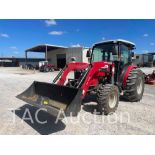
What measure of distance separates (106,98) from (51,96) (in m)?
1.51

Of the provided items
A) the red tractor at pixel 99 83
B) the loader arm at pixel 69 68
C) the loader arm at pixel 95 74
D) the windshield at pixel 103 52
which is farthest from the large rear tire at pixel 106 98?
the windshield at pixel 103 52

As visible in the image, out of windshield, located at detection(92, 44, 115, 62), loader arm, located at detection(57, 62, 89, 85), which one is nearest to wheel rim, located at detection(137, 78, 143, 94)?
windshield, located at detection(92, 44, 115, 62)

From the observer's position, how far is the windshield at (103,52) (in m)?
6.72

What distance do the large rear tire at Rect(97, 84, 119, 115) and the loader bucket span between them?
2.46 ft

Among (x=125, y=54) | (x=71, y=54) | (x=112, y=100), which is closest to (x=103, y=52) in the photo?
(x=125, y=54)

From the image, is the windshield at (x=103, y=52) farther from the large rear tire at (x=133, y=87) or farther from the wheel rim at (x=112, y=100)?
the wheel rim at (x=112, y=100)

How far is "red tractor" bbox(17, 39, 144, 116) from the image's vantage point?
5.12 m

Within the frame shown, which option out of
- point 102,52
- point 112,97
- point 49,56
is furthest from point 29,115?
point 49,56

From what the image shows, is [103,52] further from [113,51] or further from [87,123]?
[87,123]

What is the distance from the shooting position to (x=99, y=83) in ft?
20.5

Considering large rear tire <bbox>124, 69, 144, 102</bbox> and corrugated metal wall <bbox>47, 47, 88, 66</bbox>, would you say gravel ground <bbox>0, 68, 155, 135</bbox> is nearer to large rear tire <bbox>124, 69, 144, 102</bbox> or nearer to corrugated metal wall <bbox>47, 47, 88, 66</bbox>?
large rear tire <bbox>124, 69, 144, 102</bbox>

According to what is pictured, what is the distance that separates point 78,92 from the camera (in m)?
4.46
